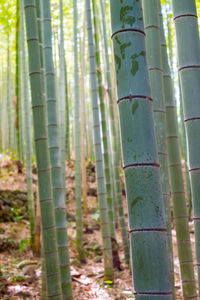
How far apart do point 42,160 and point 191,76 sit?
94cm

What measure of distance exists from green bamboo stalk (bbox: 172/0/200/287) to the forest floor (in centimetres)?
140

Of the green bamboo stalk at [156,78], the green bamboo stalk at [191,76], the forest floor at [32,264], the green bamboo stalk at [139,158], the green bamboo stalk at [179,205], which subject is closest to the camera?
the green bamboo stalk at [139,158]

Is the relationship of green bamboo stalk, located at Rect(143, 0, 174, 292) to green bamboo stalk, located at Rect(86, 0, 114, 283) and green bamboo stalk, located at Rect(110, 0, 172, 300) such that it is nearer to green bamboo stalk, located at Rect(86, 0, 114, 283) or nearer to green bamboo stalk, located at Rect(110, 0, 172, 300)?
green bamboo stalk, located at Rect(110, 0, 172, 300)

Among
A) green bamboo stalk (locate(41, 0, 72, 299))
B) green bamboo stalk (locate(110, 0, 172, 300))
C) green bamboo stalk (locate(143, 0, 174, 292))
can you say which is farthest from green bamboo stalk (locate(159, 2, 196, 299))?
green bamboo stalk (locate(110, 0, 172, 300))

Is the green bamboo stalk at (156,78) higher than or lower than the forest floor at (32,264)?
higher

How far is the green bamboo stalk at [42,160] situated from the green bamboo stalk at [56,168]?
310mm

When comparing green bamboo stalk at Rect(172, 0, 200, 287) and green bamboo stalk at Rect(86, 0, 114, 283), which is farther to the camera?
green bamboo stalk at Rect(86, 0, 114, 283)

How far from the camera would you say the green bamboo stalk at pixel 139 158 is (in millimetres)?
Result: 1005

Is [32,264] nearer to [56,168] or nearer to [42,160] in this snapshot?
[56,168]

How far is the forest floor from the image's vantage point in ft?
9.98

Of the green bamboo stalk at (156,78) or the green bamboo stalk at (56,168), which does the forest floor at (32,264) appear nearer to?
the green bamboo stalk at (56,168)

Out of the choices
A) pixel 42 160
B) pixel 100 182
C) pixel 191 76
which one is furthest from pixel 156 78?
pixel 100 182

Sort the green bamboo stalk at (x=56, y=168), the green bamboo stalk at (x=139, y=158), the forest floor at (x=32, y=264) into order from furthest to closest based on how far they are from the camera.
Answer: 1. the forest floor at (x=32, y=264)
2. the green bamboo stalk at (x=56, y=168)
3. the green bamboo stalk at (x=139, y=158)

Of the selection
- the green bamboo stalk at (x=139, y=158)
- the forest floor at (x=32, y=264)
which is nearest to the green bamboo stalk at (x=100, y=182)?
the forest floor at (x=32, y=264)
